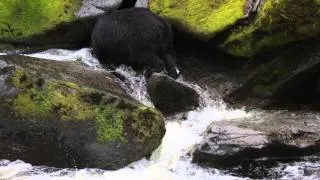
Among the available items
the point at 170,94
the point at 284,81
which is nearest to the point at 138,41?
the point at 170,94

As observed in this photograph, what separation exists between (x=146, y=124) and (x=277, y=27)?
2.17 m

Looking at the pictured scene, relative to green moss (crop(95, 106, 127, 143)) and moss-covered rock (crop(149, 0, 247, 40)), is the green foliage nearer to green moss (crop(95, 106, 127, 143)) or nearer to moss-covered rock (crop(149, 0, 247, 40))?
green moss (crop(95, 106, 127, 143))

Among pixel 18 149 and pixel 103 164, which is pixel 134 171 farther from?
pixel 18 149

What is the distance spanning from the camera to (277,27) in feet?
23.8

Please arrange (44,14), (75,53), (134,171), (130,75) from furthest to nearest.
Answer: (44,14) < (75,53) < (130,75) < (134,171)

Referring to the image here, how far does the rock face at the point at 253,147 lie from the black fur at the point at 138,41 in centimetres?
193

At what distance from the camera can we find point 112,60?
27.3 feet

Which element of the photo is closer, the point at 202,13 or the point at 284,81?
the point at 284,81

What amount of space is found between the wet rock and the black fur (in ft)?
1.88

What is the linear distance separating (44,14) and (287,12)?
4153 mm

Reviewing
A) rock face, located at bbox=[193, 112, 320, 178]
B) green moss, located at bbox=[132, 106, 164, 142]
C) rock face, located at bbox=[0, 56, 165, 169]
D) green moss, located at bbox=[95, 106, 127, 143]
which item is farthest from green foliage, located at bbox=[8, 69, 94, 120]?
rock face, located at bbox=[193, 112, 320, 178]

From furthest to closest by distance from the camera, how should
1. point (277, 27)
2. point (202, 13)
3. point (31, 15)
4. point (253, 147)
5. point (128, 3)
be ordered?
point (128, 3) < point (31, 15) < point (202, 13) < point (277, 27) < point (253, 147)

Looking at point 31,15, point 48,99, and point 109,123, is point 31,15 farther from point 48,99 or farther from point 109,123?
point 109,123

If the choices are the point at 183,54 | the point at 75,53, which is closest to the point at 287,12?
the point at 183,54
